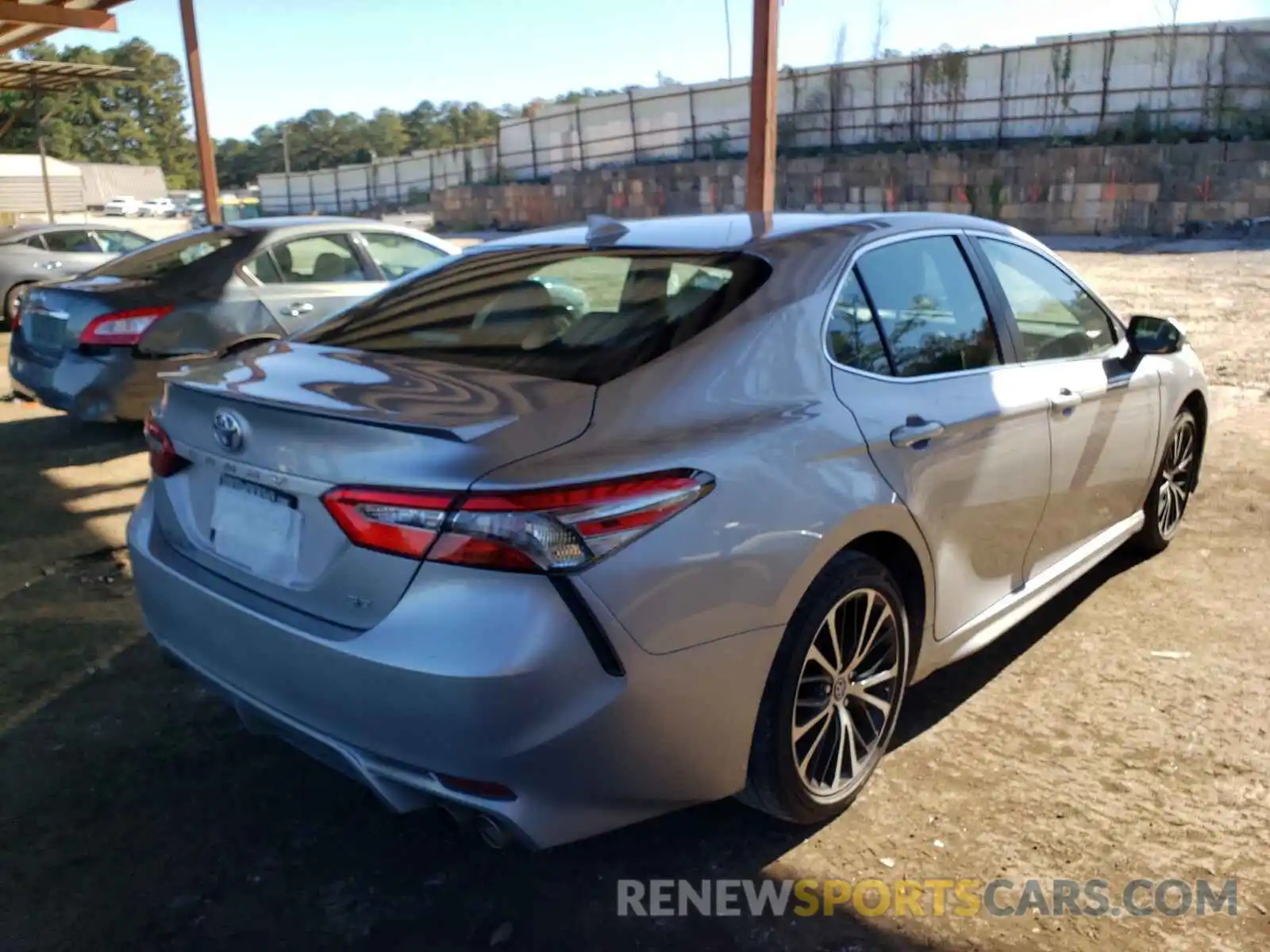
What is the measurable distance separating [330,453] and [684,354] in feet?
2.73

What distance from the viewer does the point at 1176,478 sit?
15.7ft

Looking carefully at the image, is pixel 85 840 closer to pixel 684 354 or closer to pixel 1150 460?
pixel 684 354

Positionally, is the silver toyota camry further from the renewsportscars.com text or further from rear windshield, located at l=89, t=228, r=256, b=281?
rear windshield, located at l=89, t=228, r=256, b=281

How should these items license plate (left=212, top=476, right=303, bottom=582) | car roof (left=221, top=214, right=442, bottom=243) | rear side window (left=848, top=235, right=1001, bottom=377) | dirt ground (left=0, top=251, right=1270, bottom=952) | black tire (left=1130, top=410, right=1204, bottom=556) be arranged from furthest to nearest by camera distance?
1. car roof (left=221, top=214, right=442, bottom=243)
2. black tire (left=1130, top=410, right=1204, bottom=556)
3. rear side window (left=848, top=235, right=1001, bottom=377)
4. dirt ground (left=0, top=251, right=1270, bottom=952)
5. license plate (left=212, top=476, right=303, bottom=582)

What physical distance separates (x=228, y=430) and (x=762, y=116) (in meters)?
5.49

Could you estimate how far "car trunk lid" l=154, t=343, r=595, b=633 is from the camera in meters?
A: 2.18

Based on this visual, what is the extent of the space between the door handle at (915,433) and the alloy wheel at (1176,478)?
6.96 ft

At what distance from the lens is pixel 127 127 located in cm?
9644

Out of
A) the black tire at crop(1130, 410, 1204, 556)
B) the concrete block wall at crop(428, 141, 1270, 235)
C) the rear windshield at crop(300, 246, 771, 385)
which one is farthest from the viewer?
the concrete block wall at crop(428, 141, 1270, 235)

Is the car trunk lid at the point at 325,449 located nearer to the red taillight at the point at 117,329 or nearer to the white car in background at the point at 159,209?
the red taillight at the point at 117,329

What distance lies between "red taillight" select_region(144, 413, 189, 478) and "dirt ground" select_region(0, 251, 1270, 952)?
0.94 m

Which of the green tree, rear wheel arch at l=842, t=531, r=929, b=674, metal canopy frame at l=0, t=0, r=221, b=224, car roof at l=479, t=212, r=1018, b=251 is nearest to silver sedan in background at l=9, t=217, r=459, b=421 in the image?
car roof at l=479, t=212, r=1018, b=251

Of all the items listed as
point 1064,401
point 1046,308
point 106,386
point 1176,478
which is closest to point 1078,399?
point 1064,401

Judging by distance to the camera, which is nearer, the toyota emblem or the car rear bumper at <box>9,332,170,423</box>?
the toyota emblem
